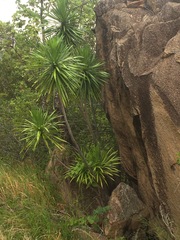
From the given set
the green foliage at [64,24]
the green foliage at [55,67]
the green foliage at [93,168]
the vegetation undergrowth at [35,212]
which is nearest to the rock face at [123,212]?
the vegetation undergrowth at [35,212]

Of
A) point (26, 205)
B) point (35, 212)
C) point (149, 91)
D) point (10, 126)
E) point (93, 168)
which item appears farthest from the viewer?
point (10, 126)

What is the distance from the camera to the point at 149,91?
5.70 metres

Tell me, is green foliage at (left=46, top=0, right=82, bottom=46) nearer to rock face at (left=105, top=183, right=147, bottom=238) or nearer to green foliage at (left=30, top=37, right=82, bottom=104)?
green foliage at (left=30, top=37, right=82, bottom=104)

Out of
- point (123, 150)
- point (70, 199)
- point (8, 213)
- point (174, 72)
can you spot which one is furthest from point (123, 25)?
point (8, 213)

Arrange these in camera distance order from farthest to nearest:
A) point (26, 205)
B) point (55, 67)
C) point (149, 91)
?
point (26, 205) → point (55, 67) → point (149, 91)

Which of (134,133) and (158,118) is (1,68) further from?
(158,118)

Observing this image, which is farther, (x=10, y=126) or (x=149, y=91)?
(x=10, y=126)

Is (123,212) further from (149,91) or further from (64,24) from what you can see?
(64,24)

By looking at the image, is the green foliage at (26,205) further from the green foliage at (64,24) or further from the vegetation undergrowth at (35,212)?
the green foliage at (64,24)

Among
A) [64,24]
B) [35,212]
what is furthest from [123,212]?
[64,24]

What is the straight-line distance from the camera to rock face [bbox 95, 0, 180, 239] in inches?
215

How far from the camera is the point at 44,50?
6.33 metres

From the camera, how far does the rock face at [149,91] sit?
5.47m

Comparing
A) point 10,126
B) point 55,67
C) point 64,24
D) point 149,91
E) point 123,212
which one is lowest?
point 123,212
